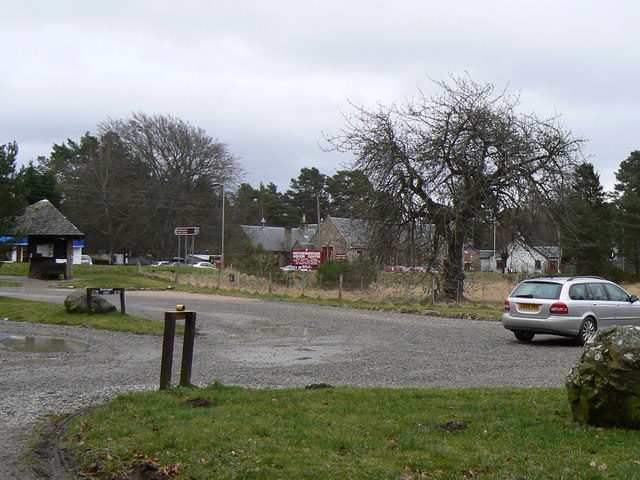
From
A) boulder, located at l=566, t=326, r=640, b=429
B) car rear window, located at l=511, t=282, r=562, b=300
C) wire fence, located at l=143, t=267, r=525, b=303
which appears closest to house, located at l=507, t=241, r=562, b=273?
wire fence, located at l=143, t=267, r=525, b=303

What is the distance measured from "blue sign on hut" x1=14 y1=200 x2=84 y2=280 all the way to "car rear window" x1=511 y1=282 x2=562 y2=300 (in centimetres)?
3227

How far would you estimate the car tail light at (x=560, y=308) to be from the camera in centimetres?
1636

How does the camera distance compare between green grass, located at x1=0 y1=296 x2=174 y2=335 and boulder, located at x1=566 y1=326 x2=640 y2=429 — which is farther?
green grass, located at x1=0 y1=296 x2=174 y2=335

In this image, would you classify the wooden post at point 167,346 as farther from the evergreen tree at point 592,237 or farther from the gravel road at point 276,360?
the evergreen tree at point 592,237

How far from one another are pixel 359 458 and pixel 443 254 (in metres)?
27.0

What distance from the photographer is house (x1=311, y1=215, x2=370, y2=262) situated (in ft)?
108

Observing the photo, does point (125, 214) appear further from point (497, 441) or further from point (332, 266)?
point (497, 441)

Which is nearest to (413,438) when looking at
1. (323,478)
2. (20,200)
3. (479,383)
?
(323,478)

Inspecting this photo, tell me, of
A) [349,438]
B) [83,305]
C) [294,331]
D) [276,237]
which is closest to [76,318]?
[83,305]

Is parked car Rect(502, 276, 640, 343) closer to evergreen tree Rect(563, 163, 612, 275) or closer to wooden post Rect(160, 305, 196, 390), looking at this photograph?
wooden post Rect(160, 305, 196, 390)

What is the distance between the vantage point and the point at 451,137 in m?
30.7

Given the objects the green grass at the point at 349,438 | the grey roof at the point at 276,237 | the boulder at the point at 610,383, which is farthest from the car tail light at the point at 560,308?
the grey roof at the point at 276,237

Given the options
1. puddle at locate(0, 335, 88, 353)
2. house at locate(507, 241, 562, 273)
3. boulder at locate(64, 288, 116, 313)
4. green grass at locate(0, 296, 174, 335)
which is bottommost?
puddle at locate(0, 335, 88, 353)

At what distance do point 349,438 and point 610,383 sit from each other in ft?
8.52
